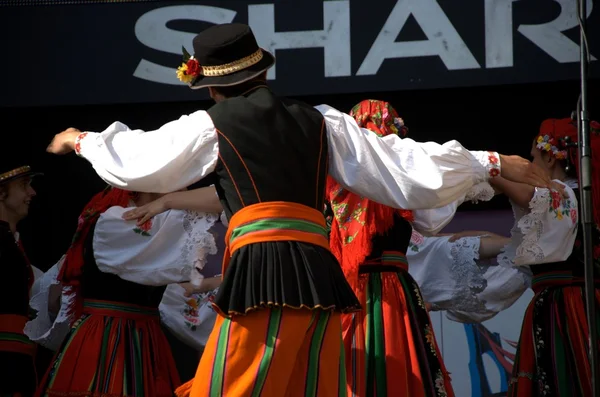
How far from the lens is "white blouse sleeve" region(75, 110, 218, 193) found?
3121mm

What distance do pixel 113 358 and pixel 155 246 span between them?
0.51 meters

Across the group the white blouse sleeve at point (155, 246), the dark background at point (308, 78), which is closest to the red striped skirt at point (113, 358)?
the white blouse sleeve at point (155, 246)

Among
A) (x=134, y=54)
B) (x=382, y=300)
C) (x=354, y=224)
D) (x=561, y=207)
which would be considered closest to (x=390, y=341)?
(x=382, y=300)

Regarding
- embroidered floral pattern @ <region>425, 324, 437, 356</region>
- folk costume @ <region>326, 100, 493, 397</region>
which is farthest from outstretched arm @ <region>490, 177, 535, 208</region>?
embroidered floral pattern @ <region>425, 324, 437, 356</region>

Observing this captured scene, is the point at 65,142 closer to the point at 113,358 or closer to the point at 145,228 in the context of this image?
the point at 145,228

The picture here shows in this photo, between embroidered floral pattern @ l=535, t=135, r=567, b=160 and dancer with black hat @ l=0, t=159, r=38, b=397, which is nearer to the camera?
embroidered floral pattern @ l=535, t=135, r=567, b=160

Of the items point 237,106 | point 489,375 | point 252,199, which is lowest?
point 489,375

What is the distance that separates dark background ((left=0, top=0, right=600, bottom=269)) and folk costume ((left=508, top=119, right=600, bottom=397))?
80cm

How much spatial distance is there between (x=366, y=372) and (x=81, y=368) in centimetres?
132

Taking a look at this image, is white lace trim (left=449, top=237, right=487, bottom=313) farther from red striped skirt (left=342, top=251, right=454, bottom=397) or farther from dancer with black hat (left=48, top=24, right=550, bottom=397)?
dancer with black hat (left=48, top=24, right=550, bottom=397)

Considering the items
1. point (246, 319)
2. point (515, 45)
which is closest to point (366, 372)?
point (246, 319)

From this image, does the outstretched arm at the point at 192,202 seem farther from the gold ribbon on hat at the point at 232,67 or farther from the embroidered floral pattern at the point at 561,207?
the embroidered floral pattern at the point at 561,207

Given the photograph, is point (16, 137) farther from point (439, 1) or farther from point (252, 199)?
point (252, 199)

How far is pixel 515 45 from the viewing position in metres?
5.25
